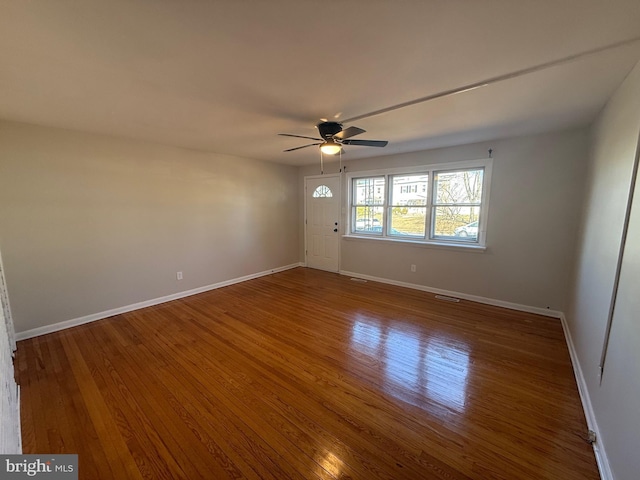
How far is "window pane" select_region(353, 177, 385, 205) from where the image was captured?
15.9ft

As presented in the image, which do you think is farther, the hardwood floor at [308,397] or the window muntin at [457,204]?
the window muntin at [457,204]

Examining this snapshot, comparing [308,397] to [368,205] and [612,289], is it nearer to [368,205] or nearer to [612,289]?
[612,289]

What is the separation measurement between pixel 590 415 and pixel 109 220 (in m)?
5.07

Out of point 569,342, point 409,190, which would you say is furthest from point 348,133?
point 569,342

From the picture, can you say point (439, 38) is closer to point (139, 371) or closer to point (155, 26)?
point (155, 26)

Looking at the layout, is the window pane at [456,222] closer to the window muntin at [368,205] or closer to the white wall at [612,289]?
the window muntin at [368,205]

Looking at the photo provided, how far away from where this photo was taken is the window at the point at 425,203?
12.7 feet

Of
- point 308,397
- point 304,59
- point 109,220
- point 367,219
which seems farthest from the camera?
point 367,219

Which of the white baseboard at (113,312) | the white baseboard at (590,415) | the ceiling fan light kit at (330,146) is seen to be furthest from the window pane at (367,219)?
the white baseboard at (590,415)

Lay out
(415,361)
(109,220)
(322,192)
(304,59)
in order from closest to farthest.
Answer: (304,59) → (415,361) → (109,220) → (322,192)

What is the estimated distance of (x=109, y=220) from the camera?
3.31m

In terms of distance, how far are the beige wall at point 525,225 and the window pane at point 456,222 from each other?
252 mm

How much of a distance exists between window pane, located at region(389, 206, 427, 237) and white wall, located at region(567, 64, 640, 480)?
203 centimetres

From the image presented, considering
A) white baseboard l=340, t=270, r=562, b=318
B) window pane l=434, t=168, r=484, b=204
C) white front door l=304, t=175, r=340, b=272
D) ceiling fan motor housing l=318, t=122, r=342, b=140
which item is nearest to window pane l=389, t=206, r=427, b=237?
window pane l=434, t=168, r=484, b=204
